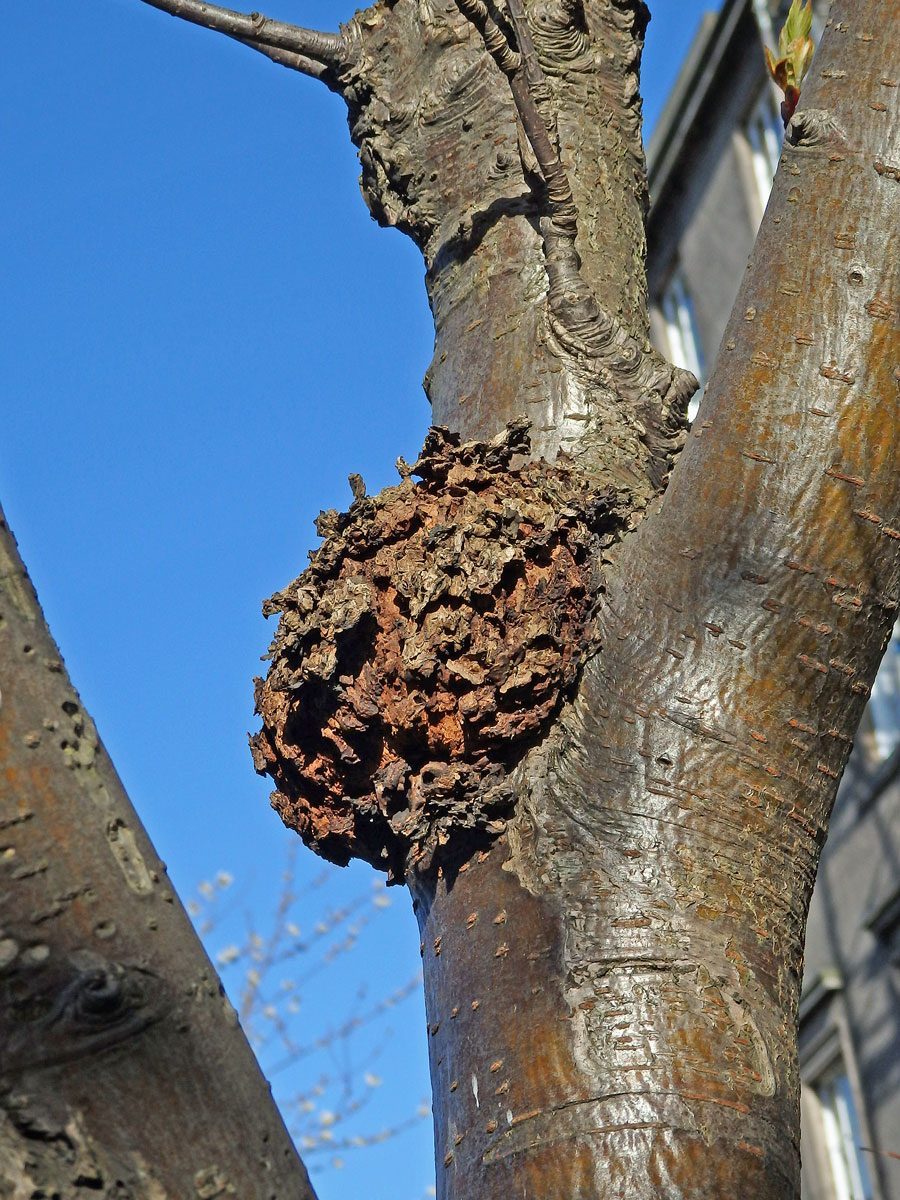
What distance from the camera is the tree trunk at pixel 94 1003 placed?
0.96 meters

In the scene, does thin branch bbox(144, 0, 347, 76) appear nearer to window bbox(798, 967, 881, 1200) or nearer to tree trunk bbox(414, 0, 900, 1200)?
tree trunk bbox(414, 0, 900, 1200)

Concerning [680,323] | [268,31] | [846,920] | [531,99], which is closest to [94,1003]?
[531,99]

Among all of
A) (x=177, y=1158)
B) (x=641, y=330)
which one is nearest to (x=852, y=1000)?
(x=641, y=330)

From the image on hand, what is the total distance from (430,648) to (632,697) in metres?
0.28

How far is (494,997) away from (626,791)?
0.93 feet

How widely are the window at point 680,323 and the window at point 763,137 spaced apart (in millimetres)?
1369

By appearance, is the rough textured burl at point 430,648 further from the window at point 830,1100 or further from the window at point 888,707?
the window at point 888,707

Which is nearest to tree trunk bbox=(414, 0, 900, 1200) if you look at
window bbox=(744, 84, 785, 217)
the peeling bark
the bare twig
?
the peeling bark

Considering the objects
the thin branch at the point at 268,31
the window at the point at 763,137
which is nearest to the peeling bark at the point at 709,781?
the thin branch at the point at 268,31

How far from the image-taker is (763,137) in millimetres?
12461

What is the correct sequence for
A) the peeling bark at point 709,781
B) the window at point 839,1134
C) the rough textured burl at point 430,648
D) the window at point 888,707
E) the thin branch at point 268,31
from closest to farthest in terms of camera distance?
the peeling bark at point 709,781
the rough textured burl at point 430,648
the thin branch at point 268,31
the window at point 839,1134
the window at point 888,707

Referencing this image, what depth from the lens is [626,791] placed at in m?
1.59

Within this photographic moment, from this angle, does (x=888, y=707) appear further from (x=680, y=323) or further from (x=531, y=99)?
(x=531, y=99)

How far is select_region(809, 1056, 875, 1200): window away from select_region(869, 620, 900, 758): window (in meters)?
2.11
